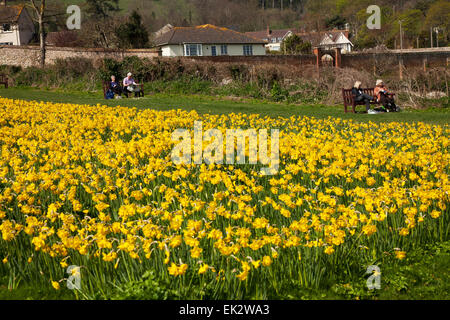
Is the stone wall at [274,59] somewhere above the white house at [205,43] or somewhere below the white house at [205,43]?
below

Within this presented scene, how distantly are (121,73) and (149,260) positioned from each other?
80.2 feet

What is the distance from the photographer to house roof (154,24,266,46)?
176 feet

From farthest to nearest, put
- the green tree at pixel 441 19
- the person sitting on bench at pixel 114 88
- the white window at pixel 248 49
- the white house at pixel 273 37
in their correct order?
the white house at pixel 273 37 → the green tree at pixel 441 19 → the white window at pixel 248 49 → the person sitting on bench at pixel 114 88

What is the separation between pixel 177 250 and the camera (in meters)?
3.83

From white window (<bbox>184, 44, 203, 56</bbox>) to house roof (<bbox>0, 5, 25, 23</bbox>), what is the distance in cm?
2474

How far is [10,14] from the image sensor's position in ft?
202

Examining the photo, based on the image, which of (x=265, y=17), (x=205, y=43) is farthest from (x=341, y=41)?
(x=205, y=43)

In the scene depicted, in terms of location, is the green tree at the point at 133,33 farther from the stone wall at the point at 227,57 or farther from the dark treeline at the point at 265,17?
the stone wall at the point at 227,57

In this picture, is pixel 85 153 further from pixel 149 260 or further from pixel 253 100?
pixel 253 100

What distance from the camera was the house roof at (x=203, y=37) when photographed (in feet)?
176

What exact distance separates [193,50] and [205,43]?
1653 millimetres

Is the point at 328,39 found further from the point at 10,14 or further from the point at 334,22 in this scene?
the point at 10,14

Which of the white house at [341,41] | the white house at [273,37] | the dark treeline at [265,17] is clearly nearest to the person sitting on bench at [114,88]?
the dark treeline at [265,17]
